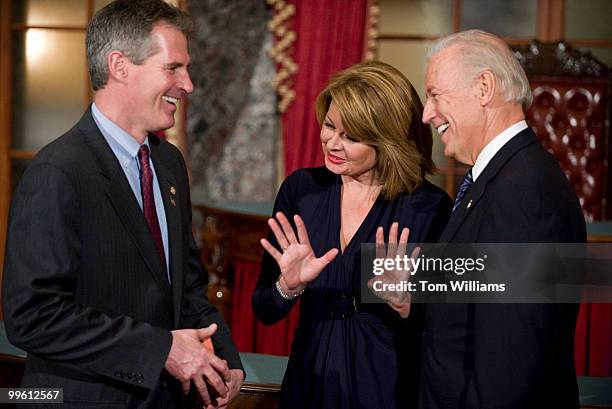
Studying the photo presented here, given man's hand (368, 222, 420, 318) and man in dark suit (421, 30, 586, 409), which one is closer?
man in dark suit (421, 30, 586, 409)

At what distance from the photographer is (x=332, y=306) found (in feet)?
6.98

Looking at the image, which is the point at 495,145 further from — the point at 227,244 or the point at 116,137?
the point at 227,244

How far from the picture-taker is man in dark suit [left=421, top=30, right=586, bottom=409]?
1594 mm

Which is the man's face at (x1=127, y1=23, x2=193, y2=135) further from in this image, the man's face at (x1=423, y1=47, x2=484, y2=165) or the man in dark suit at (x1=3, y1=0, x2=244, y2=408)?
the man's face at (x1=423, y1=47, x2=484, y2=165)

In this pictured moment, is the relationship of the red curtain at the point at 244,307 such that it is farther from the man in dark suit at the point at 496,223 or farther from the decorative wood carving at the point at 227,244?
the man in dark suit at the point at 496,223

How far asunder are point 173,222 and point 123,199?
0.16 meters

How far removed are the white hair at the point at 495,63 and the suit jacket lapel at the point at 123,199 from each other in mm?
710

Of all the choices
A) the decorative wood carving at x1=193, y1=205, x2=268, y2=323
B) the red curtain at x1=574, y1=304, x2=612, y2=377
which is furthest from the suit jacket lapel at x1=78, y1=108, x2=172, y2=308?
the decorative wood carving at x1=193, y1=205, x2=268, y2=323

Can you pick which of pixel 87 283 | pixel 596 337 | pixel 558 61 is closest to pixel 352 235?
pixel 87 283

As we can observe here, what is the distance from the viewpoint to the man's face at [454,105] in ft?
5.94

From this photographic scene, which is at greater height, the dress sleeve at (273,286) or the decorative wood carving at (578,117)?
the decorative wood carving at (578,117)

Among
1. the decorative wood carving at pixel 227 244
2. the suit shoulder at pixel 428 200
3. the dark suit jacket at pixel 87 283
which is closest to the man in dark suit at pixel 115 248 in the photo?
the dark suit jacket at pixel 87 283

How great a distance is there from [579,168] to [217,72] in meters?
2.35

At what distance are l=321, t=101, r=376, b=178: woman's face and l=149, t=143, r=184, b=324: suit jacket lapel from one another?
17.3 inches
